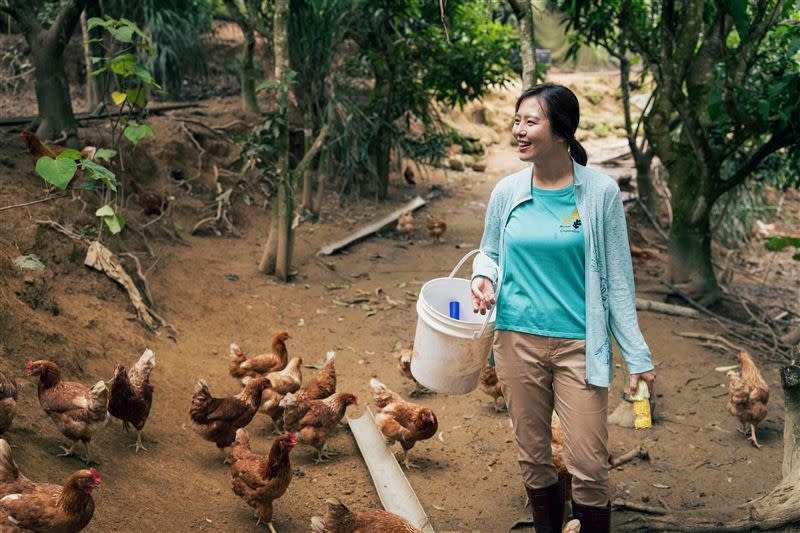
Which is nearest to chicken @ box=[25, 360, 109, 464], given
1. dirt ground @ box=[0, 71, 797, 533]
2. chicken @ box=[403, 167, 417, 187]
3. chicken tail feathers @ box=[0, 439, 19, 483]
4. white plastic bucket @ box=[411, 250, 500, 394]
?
dirt ground @ box=[0, 71, 797, 533]

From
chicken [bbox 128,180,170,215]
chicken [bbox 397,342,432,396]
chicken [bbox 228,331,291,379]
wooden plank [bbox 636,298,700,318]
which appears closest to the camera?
chicken [bbox 228,331,291,379]

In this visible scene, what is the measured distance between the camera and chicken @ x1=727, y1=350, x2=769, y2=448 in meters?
5.64

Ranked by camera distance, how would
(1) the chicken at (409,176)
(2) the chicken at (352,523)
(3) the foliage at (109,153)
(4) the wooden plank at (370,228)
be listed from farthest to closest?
(1) the chicken at (409,176) < (4) the wooden plank at (370,228) < (3) the foliage at (109,153) < (2) the chicken at (352,523)

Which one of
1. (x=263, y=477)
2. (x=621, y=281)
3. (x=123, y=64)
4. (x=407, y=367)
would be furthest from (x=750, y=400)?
A: (x=123, y=64)

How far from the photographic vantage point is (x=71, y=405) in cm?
452

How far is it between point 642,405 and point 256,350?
4742 millimetres

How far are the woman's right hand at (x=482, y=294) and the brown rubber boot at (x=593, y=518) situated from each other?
1043 millimetres

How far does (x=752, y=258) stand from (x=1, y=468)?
1537cm

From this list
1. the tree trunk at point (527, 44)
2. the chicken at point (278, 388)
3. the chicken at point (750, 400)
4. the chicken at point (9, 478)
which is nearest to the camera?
the chicken at point (9, 478)

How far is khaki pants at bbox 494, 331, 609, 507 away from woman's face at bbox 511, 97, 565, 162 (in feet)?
2.81

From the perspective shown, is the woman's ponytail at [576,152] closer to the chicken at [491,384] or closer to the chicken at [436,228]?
the chicken at [491,384]

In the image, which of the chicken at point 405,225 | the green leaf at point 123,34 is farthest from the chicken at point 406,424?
the chicken at point 405,225

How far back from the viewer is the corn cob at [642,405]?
327 centimetres

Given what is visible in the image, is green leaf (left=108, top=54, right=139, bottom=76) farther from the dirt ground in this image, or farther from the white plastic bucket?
the white plastic bucket
